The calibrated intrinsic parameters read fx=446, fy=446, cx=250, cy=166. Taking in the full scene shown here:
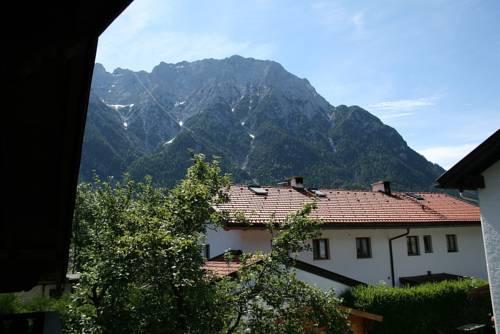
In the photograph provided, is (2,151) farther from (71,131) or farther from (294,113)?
(294,113)

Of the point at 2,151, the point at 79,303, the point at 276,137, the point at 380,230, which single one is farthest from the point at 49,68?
the point at 276,137

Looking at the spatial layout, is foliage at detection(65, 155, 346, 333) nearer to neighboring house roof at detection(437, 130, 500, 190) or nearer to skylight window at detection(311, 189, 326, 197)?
neighboring house roof at detection(437, 130, 500, 190)

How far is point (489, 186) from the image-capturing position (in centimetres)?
891

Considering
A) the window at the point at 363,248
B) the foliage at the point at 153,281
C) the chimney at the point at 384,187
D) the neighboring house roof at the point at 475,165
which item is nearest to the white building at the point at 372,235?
the window at the point at 363,248

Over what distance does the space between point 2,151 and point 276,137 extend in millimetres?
106224

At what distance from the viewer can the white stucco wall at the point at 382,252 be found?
1814 centimetres

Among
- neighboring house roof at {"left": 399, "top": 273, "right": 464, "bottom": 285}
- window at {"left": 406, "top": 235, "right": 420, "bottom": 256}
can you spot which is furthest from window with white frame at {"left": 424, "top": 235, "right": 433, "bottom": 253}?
neighboring house roof at {"left": 399, "top": 273, "right": 464, "bottom": 285}

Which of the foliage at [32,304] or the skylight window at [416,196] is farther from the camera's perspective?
the skylight window at [416,196]

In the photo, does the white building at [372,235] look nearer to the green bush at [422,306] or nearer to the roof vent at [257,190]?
the roof vent at [257,190]

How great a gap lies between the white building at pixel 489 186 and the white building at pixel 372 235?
376 inches

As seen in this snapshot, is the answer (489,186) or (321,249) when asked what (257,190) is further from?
(489,186)

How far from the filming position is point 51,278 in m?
6.66

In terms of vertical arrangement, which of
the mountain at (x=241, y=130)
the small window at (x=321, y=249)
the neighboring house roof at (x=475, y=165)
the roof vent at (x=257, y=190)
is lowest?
the small window at (x=321, y=249)

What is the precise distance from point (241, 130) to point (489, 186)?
11992 centimetres
